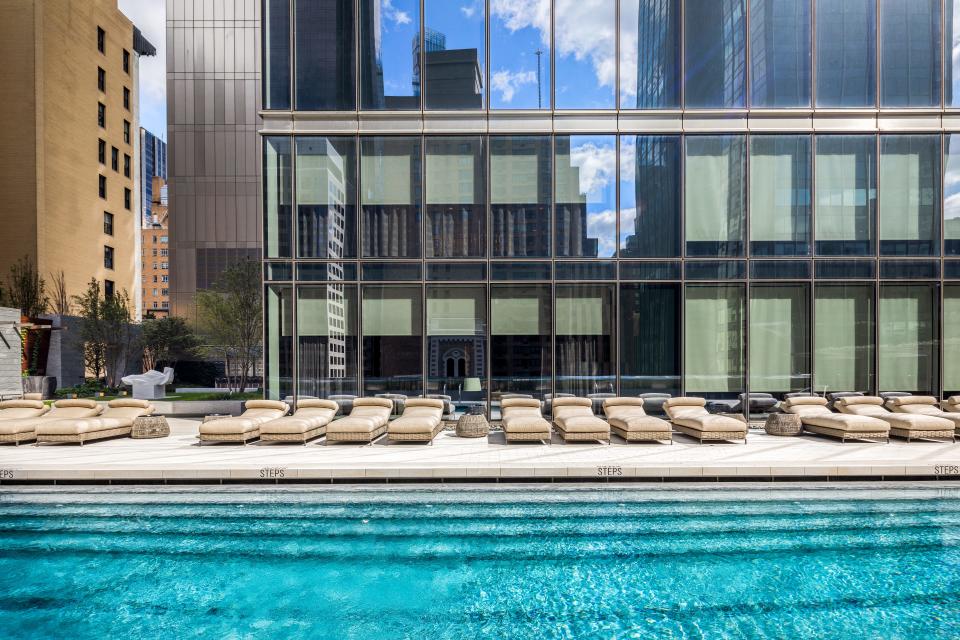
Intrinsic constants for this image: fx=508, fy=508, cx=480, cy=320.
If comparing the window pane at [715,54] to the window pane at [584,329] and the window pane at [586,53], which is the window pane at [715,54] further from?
the window pane at [584,329]

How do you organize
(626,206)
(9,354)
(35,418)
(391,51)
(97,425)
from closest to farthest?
(97,425)
(35,418)
(626,206)
(391,51)
(9,354)

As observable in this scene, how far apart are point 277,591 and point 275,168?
35.3ft

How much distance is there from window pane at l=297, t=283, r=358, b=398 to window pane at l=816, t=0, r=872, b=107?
13.0 meters

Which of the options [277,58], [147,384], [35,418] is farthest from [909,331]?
[147,384]

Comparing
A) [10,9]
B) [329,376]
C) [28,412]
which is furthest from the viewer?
[10,9]

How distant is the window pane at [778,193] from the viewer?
12.8m

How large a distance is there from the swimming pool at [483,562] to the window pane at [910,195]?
26.3 ft

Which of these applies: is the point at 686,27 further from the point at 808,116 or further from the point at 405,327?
Result: the point at 405,327

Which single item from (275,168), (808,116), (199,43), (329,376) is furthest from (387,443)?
(199,43)

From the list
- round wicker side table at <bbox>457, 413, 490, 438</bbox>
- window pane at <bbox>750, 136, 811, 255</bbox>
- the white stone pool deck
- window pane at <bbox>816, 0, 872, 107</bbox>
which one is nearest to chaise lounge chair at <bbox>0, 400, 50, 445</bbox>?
the white stone pool deck

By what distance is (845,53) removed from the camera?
12805 millimetres

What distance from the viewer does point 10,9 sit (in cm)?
2970

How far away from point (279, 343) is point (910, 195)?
16.4 meters

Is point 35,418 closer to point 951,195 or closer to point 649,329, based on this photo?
point 649,329
